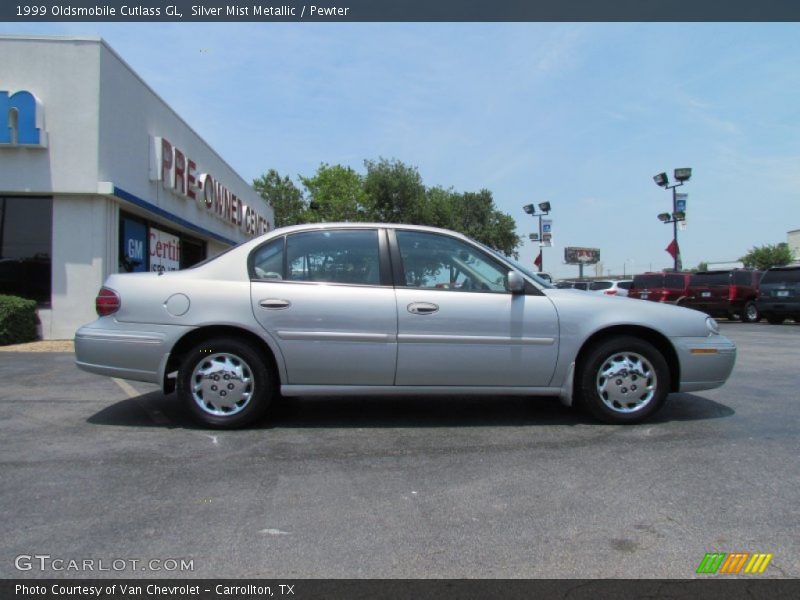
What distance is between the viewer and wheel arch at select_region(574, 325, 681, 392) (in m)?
4.89

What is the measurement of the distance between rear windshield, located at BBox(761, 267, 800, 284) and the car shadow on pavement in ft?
46.8

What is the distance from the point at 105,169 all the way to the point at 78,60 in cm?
205

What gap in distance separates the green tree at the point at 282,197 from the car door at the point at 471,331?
167 ft

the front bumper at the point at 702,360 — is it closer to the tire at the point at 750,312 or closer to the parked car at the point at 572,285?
the parked car at the point at 572,285

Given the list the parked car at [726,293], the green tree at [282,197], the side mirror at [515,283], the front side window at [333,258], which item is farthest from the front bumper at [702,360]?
the green tree at [282,197]

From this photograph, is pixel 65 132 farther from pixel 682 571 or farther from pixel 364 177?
pixel 364 177

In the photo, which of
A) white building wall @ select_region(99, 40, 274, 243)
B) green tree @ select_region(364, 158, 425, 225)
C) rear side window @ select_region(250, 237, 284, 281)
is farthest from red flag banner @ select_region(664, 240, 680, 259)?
rear side window @ select_region(250, 237, 284, 281)

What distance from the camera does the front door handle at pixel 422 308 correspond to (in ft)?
15.4

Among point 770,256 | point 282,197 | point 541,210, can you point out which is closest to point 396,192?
point 541,210

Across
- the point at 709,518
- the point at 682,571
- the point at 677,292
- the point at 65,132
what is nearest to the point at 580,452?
the point at 709,518

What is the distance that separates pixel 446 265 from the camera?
16.2ft

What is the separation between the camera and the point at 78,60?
37.5 feet
